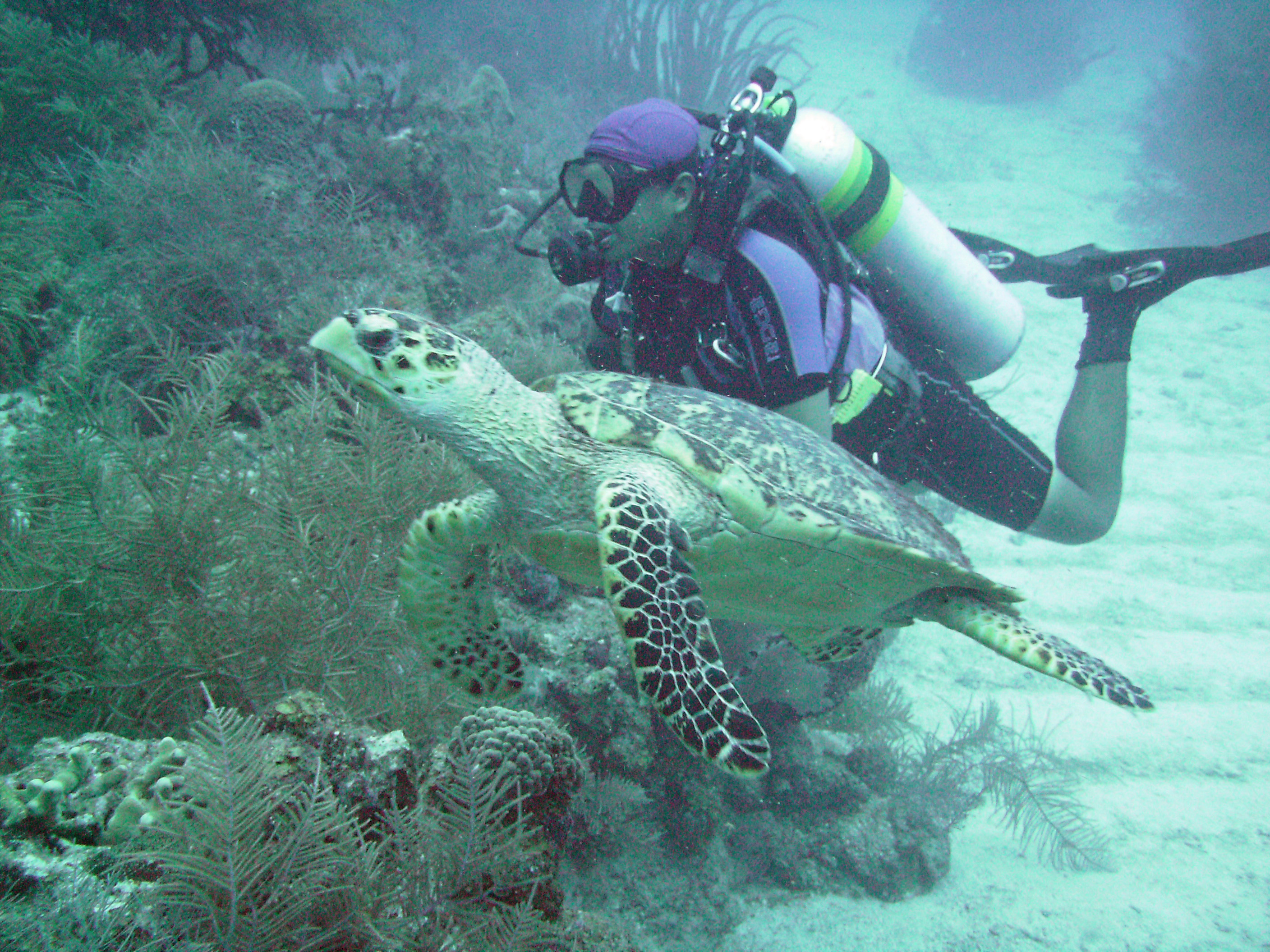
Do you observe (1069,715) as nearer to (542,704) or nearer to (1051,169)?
(542,704)

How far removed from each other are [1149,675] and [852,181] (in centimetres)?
472

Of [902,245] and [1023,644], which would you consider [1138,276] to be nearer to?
[902,245]

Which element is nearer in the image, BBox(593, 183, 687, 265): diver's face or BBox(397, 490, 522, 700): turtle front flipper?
BBox(397, 490, 522, 700): turtle front flipper

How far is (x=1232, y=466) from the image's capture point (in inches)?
314

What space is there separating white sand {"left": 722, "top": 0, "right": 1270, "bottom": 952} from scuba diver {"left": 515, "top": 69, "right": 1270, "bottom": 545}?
184 centimetres

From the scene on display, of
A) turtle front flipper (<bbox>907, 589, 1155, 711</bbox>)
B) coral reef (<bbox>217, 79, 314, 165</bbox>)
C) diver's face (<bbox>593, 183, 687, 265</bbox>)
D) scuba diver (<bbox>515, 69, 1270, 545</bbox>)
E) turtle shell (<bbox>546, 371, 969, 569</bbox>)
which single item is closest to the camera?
turtle shell (<bbox>546, 371, 969, 569</bbox>)


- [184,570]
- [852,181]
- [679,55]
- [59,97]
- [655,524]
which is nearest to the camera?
[655,524]

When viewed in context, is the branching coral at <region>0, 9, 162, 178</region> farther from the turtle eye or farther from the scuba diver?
the turtle eye

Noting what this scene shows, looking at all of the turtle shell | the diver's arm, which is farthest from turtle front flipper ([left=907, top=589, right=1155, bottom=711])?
Result: the diver's arm

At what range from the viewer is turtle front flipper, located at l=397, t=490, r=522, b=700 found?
2.60 metres

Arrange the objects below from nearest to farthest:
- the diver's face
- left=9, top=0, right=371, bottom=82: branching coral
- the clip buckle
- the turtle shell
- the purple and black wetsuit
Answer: the turtle shell < the purple and black wetsuit < the diver's face < the clip buckle < left=9, top=0, right=371, bottom=82: branching coral

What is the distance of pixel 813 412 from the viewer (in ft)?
10.0

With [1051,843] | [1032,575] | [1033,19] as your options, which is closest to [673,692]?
[1051,843]

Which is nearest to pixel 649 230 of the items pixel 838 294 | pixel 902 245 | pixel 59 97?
pixel 838 294
